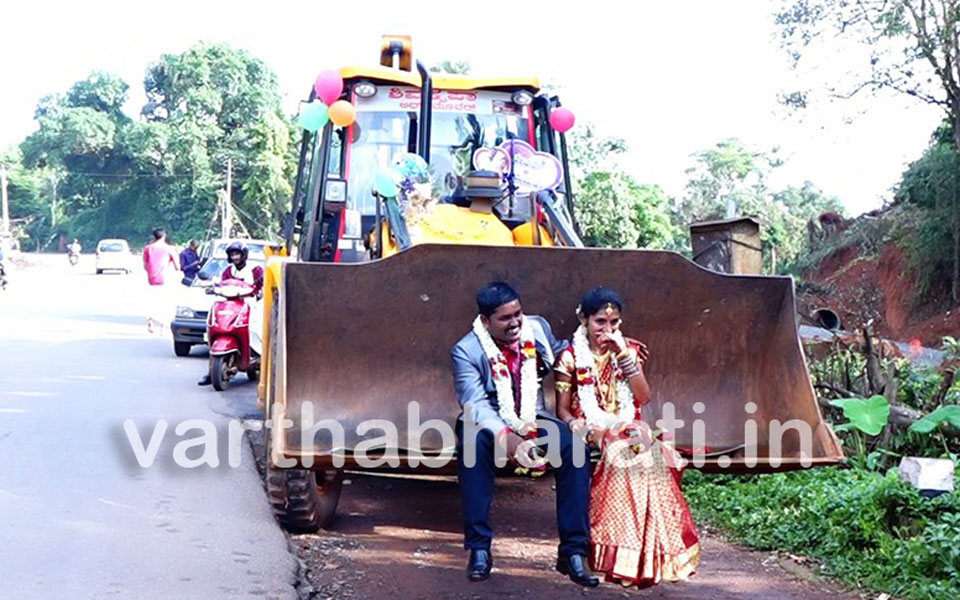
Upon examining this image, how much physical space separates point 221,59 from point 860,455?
41.6 m

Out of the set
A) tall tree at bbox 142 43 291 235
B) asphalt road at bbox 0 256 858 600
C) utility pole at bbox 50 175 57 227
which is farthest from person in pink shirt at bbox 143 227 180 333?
utility pole at bbox 50 175 57 227

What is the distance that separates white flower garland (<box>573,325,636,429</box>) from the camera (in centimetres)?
448

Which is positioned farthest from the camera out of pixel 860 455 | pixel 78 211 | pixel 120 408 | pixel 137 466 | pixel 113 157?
pixel 78 211

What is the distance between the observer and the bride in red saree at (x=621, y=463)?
163 inches

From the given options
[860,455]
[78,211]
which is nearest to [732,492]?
[860,455]

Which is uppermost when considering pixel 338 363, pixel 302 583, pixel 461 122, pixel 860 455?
pixel 461 122

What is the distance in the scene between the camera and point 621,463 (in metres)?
4.31

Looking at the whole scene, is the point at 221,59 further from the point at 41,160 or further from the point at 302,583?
the point at 302,583

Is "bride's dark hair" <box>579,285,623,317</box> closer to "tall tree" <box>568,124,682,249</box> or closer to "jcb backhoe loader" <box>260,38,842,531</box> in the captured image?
"jcb backhoe loader" <box>260,38,842,531</box>

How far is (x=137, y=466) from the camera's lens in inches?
270

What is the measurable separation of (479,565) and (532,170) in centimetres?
317

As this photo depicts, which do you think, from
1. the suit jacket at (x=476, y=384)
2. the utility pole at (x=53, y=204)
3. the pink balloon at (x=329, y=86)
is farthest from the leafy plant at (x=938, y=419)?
the utility pole at (x=53, y=204)

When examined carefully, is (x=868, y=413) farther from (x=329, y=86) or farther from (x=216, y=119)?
(x=216, y=119)

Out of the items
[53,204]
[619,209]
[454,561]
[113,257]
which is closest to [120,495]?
[454,561]
